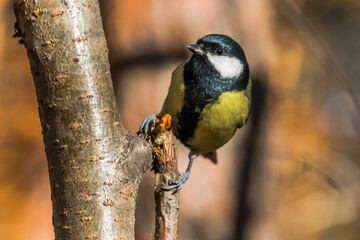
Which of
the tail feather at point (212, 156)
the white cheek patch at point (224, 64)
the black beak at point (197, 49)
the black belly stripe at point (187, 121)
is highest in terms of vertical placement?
the black beak at point (197, 49)

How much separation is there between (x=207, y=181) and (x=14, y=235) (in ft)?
5.03

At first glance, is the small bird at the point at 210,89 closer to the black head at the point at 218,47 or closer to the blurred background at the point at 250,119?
the black head at the point at 218,47

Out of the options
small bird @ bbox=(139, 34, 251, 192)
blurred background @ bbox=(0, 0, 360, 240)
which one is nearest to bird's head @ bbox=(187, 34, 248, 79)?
small bird @ bbox=(139, 34, 251, 192)

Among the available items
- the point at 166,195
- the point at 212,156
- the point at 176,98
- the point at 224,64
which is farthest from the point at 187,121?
the point at 212,156

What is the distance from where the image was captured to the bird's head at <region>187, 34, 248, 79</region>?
5.25 ft

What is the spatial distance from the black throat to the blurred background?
70cm

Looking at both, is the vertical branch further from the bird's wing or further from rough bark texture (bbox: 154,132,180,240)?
the bird's wing

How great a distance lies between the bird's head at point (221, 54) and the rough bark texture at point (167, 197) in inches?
19.8

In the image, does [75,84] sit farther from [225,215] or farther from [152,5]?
[225,215]

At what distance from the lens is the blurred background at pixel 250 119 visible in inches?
95.0

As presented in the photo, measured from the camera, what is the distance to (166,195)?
123cm

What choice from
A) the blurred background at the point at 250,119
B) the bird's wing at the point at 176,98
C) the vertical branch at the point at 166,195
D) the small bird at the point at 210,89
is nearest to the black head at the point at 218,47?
the small bird at the point at 210,89

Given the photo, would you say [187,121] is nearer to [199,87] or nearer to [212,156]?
[199,87]

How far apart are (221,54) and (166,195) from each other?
23.8 inches
